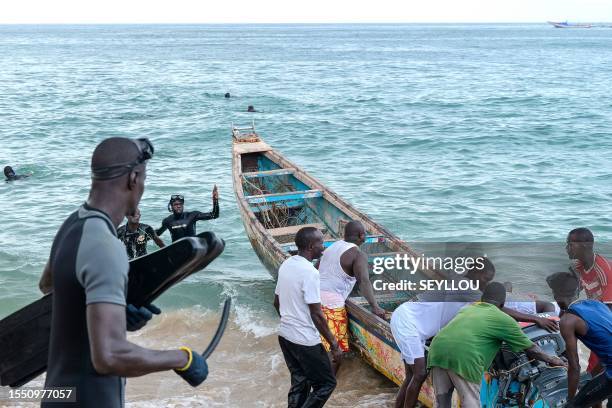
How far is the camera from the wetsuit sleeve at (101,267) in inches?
88.7

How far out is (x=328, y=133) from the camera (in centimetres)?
2730

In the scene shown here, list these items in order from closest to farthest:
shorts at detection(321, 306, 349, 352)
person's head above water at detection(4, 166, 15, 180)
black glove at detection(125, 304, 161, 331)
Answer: black glove at detection(125, 304, 161, 331), shorts at detection(321, 306, 349, 352), person's head above water at detection(4, 166, 15, 180)

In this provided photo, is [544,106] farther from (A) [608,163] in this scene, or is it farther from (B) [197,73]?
(B) [197,73]

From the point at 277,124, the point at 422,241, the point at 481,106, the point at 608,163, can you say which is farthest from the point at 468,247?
the point at 481,106

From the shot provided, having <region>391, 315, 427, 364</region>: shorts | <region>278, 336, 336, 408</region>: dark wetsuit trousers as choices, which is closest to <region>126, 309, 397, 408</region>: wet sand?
<region>278, 336, 336, 408</region>: dark wetsuit trousers

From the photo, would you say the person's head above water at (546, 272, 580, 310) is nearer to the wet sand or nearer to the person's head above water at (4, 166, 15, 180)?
the wet sand

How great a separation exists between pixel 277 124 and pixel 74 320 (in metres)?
28.0

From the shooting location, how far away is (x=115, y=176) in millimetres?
2521

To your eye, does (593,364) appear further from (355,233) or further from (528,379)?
(355,233)

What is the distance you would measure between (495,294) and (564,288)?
535mm

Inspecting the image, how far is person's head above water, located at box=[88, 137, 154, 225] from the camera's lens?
2.52 metres

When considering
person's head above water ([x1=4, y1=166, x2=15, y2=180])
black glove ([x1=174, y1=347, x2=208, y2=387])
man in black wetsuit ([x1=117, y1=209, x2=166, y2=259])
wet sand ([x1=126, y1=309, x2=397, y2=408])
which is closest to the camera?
black glove ([x1=174, y1=347, x2=208, y2=387])

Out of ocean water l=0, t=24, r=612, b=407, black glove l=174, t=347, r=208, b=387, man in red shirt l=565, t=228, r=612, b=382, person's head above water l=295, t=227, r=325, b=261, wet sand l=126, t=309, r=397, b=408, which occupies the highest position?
black glove l=174, t=347, r=208, b=387

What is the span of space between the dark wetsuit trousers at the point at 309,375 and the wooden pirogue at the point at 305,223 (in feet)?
4.00
